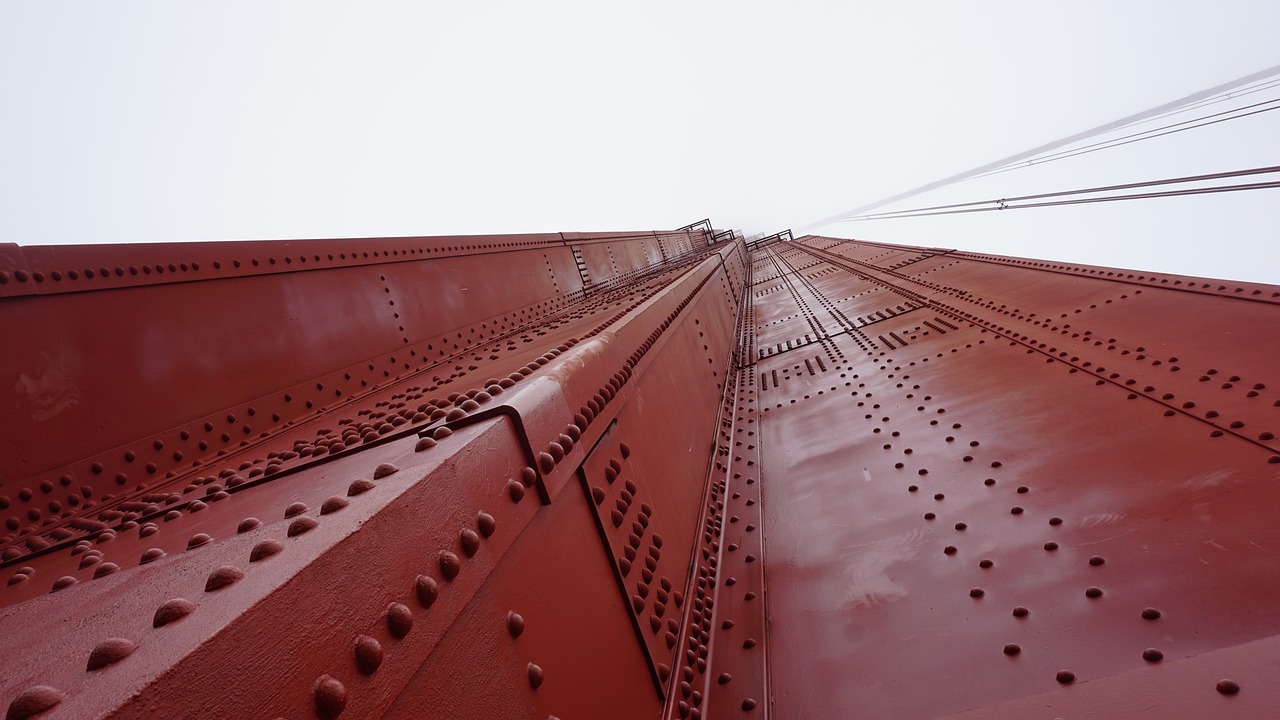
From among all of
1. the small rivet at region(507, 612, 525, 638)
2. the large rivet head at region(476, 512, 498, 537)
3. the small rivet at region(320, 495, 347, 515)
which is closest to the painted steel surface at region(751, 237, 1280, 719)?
the small rivet at region(507, 612, 525, 638)

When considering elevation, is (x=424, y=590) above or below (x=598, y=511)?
above

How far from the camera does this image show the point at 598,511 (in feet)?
6.71

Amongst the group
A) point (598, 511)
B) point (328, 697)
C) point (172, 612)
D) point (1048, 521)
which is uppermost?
point (172, 612)

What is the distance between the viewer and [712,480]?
159 inches

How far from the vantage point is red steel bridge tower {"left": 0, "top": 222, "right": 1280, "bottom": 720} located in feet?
3.52

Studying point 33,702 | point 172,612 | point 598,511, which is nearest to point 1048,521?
point 598,511

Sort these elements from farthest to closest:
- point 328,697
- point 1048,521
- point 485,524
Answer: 1. point 1048,521
2. point 485,524
3. point 328,697

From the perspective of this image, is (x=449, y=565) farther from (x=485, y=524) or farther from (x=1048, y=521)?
(x=1048, y=521)

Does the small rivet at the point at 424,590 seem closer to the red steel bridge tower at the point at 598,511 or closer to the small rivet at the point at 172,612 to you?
the red steel bridge tower at the point at 598,511

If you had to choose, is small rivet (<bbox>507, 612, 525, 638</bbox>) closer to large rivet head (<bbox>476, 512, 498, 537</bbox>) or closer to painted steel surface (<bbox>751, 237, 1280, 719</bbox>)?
large rivet head (<bbox>476, 512, 498, 537</bbox>)

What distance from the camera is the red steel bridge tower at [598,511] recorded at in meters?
1.07

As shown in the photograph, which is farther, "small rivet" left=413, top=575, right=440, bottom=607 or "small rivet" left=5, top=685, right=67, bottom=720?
"small rivet" left=413, top=575, right=440, bottom=607

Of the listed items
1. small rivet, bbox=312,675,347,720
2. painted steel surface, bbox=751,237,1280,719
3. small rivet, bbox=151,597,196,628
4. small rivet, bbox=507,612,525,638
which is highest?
small rivet, bbox=151,597,196,628

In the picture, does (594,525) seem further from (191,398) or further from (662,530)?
(191,398)
